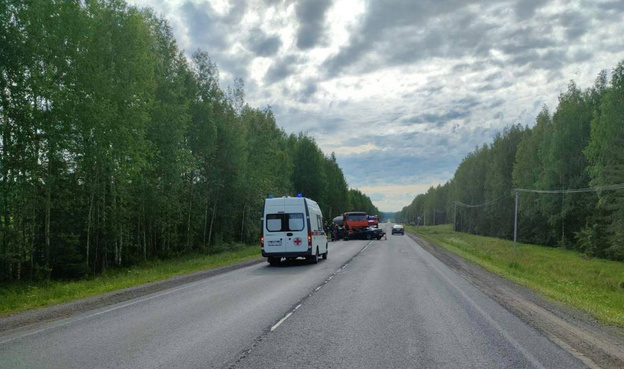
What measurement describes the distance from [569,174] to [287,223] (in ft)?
147

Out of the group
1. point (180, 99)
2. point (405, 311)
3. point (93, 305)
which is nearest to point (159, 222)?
point (180, 99)

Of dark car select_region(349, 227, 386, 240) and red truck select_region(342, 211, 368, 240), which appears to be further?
dark car select_region(349, 227, 386, 240)

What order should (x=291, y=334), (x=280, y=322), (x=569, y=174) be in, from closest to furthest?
1. (x=291, y=334)
2. (x=280, y=322)
3. (x=569, y=174)

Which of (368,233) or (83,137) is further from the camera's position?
(368,233)

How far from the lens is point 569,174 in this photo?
54062mm

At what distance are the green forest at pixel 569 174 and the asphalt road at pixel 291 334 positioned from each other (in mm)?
30149

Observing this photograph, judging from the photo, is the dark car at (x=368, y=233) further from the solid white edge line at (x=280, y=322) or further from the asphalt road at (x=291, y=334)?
the solid white edge line at (x=280, y=322)

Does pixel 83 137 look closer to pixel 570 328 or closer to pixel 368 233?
pixel 570 328

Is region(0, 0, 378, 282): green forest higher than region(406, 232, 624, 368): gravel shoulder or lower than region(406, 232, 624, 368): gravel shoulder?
higher

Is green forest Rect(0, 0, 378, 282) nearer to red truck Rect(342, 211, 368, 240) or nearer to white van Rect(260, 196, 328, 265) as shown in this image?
white van Rect(260, 196, 328, 265)

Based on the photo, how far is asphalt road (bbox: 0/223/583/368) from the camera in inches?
242

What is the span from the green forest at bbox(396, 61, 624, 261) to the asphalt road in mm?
30149

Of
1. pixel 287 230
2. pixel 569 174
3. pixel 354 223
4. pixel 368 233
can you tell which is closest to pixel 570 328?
pixel 287 230

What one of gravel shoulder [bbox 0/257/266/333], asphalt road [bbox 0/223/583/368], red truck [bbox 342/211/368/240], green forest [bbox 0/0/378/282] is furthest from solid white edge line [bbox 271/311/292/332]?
red truck [bbox 342/211/368/240]
